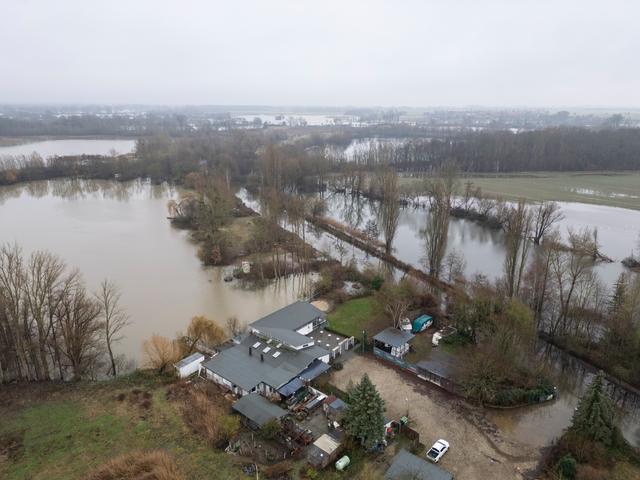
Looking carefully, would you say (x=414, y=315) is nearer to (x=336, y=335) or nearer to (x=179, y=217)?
(x=336, y=335)

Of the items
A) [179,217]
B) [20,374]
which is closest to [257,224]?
[179,217]

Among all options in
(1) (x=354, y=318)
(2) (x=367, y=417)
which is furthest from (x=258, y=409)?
(1) (x=354, y=318)

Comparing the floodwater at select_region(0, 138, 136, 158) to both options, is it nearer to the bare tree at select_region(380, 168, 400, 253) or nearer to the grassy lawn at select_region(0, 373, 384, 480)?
the bare tree at select_region(380, 168, 400, 253)

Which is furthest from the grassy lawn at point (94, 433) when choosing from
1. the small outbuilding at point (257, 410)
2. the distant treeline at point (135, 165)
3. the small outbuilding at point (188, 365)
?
the distant treeline at point (135, 165)

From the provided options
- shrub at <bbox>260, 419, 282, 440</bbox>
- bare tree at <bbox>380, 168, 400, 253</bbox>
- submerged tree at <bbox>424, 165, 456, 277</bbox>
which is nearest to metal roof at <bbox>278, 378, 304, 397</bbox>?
shrub at <bbox>260, 419, 282, 440</bbox>

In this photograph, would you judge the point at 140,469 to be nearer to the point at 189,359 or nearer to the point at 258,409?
the point at 258,409

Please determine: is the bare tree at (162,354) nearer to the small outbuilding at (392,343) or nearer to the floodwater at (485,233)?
the small outbuilding at (392,343)
